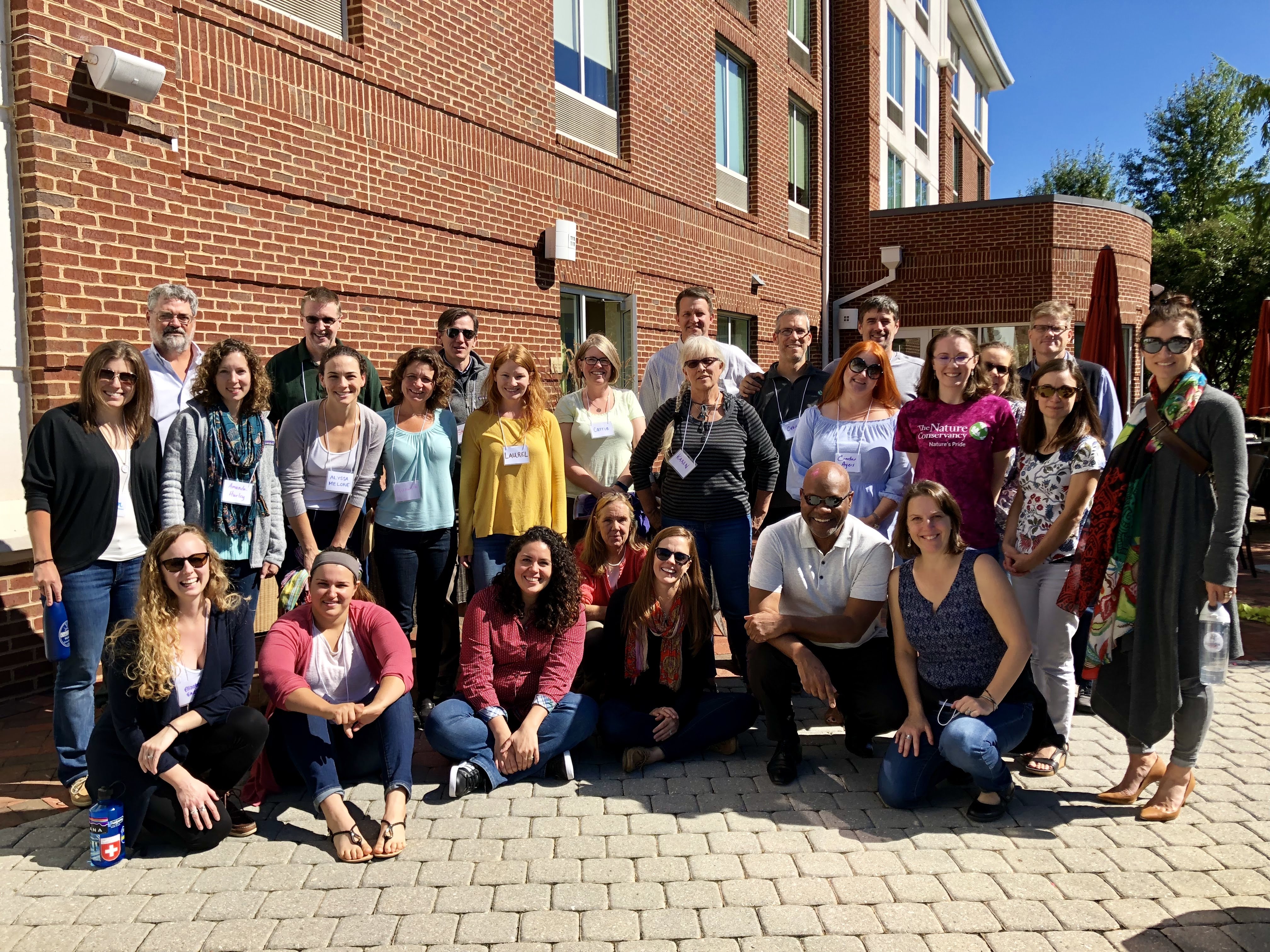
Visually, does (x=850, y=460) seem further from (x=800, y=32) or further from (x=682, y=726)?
(x=800, y=32)

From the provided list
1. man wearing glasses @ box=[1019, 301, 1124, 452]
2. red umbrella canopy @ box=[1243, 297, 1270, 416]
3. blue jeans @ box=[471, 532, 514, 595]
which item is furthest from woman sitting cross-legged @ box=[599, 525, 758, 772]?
red umbrella canopy @ box=[1243, 297, 1270, 416]

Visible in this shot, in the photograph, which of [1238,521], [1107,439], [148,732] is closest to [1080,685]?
[1107,439]

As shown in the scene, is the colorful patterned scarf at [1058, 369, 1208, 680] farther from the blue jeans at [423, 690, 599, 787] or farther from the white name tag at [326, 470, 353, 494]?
the white name tag at [326, 470, 353, 494]

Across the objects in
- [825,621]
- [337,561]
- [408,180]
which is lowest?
[825,621]

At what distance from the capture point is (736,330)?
13.7 metres

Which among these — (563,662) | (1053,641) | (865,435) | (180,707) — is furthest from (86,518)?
(1053,641)

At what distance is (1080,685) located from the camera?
5.22 metres

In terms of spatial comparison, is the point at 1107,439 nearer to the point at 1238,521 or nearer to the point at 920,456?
the point at 920,456

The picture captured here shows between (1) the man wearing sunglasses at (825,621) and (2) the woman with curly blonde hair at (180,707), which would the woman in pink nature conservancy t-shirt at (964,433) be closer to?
(1) the man wearing sunglasses at (825,621)

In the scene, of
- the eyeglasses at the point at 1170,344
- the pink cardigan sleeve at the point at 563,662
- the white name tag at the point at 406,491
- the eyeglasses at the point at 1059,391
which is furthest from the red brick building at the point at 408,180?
the eyeglasses at the point at 1170,344

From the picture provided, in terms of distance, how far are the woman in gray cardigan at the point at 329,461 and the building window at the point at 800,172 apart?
12021mm

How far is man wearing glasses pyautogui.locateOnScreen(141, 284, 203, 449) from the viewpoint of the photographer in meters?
4.27

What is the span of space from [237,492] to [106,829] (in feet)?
4.66

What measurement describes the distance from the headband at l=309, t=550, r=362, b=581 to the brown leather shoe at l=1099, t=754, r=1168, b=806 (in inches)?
124
